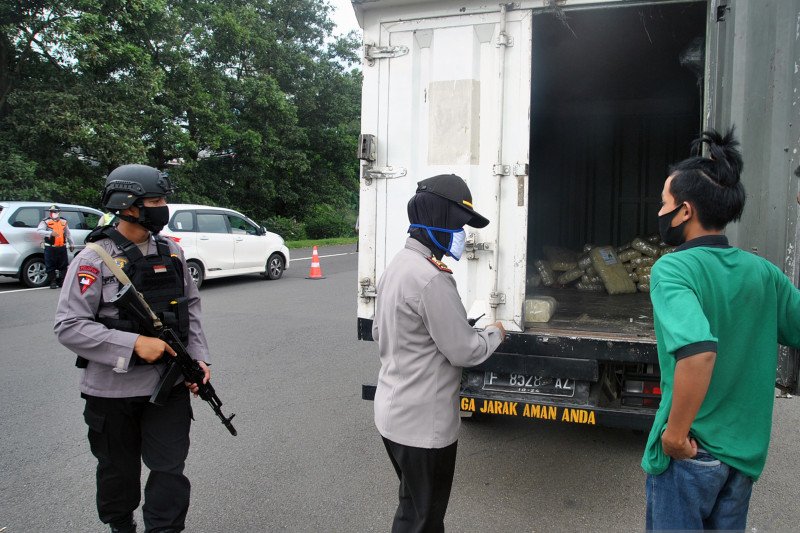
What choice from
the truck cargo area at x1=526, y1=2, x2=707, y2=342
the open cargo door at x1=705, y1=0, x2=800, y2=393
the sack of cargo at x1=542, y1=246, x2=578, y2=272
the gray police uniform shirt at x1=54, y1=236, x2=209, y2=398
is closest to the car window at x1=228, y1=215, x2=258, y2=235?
the truck cargo area at x1=526, y1=2, x2=707, y2=342

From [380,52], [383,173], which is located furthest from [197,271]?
[380,52]

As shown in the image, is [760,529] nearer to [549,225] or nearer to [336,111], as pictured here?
[549,225]

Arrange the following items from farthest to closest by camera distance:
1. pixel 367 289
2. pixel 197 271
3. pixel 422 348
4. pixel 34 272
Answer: pixel 34 272 → pixel 197 271 → pixel 367 289 → pixel 422 348

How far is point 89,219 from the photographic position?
46.5 ft

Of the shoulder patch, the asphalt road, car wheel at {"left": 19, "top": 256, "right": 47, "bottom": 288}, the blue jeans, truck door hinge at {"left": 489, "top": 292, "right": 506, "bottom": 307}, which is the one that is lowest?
the asphalt road

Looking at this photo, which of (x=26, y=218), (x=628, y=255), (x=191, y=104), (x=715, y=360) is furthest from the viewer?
(x=191, y=104)

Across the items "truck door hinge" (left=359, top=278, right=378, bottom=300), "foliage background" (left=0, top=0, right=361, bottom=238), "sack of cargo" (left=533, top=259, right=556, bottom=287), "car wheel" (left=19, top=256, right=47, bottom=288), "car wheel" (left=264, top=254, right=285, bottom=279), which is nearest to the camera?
"truck door hinge" (left=359, top=278, right=378, bottom=300)

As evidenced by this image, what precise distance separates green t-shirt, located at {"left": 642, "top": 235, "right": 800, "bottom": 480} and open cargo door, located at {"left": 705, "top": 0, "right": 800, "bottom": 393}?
0.84 meters

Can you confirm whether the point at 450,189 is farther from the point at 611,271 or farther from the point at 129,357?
the point at 611,271

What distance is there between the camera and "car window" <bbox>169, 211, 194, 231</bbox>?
1167cm

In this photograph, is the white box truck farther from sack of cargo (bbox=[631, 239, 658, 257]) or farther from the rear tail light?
sack of cargo (bbox=[631, 239, 658, 257])

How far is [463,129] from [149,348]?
84.1 inches

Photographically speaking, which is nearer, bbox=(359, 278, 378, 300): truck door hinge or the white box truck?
the white box truck

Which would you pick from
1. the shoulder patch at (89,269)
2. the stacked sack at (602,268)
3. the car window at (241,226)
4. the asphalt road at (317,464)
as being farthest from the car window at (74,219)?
the shoulder patch at (89,269)
